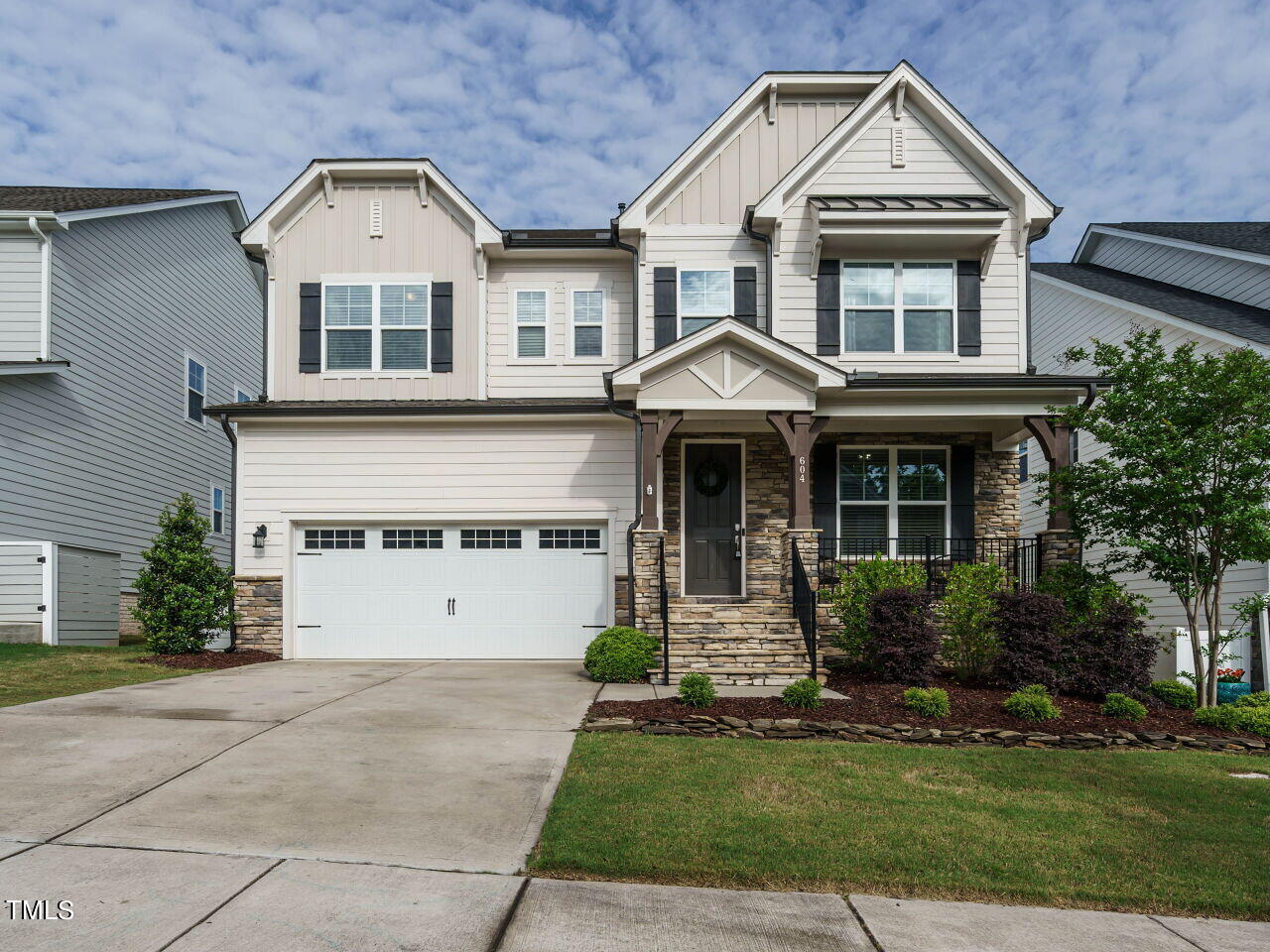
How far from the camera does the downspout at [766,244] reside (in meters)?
14.5

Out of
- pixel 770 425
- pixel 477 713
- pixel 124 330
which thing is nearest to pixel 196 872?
pixel 477 713

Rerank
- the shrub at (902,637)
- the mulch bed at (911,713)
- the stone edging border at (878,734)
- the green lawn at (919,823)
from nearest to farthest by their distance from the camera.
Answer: the green lawn at (919,823)
the stone edging border at (878,734)
the mulch bed at (911,713)
the shrub at (902,637)

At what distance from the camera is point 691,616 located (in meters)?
12.8

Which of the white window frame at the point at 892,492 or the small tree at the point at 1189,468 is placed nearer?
the small tree at the point at 1189,468

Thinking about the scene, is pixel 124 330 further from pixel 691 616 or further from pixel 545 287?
pixel 691 616

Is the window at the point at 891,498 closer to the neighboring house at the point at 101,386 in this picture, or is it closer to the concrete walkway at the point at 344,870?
the concrete walkway at the point at 344,870

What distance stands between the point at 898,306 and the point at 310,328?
369 inches

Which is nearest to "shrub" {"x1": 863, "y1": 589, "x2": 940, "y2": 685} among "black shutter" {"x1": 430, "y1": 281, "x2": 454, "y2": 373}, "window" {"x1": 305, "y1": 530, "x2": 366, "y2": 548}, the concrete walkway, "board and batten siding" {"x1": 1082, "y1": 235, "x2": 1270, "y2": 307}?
the concrete walkway

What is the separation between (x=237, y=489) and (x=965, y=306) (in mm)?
11723

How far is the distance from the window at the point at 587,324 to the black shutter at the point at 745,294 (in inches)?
86.2

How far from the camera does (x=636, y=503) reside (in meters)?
14.3

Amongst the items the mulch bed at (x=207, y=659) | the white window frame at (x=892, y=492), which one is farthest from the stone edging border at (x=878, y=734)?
the mulch bed at (x=207, y=659)

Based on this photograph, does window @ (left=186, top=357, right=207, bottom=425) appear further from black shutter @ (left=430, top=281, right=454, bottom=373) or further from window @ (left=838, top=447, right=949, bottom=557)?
window @ (left=838, top=447, right=949, bottom=557)

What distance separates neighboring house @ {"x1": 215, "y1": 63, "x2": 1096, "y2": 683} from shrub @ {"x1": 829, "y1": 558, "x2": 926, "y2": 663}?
203 cm
